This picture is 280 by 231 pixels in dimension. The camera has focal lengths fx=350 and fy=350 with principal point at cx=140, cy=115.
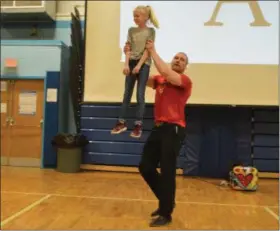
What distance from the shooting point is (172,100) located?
277 centimetres

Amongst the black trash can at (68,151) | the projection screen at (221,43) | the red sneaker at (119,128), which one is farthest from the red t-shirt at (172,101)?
the black trash can at (68,151)

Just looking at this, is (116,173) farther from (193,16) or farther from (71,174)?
(193,16)

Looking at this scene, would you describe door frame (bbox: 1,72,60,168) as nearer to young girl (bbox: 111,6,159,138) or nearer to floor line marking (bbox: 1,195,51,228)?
floor line marking (bbox: 1,195,51,228)

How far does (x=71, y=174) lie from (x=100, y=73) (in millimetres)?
1711

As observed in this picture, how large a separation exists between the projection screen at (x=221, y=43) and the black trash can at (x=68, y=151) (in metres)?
1.38

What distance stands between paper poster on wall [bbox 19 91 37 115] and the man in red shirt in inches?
160

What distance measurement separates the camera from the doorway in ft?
20.7

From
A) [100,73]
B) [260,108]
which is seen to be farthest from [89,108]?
[260,108]

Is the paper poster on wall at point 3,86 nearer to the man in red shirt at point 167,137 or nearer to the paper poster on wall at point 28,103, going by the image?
the paper poster on wall at point 28,103

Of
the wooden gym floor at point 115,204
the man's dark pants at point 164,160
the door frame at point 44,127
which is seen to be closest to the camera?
the man's dark pants at point 164,160

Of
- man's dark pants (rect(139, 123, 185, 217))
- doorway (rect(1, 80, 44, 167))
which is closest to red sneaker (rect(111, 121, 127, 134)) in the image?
man's dark pants (rect(139, 123, 185, 217))

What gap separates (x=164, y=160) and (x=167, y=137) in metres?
0.18

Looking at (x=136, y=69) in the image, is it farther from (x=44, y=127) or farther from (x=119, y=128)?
(x=44, y=127)

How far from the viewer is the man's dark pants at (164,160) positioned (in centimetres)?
275
